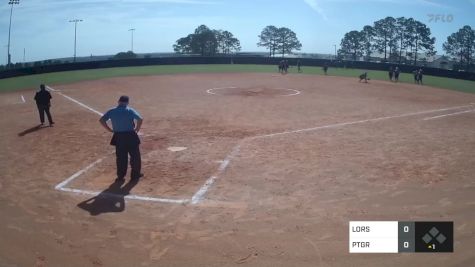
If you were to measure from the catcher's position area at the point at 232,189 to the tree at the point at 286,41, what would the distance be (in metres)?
96.8

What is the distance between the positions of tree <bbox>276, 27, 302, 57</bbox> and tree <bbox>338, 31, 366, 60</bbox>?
592 inches

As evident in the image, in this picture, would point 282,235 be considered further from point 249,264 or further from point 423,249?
point 423,249

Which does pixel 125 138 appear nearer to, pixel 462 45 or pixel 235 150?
pixel 235 150

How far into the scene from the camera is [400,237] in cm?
566

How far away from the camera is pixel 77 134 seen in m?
13.4

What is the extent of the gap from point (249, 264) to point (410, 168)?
19.4 feet

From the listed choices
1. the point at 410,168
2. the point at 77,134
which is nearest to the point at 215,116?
the point at 77,134

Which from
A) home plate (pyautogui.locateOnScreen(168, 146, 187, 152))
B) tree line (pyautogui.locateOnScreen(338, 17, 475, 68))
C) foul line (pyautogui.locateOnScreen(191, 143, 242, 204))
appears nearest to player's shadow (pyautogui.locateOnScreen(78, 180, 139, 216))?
foul line (pyautogui.locateOnScreen(191, 143, 242, 204))

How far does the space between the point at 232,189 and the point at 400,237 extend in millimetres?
3531

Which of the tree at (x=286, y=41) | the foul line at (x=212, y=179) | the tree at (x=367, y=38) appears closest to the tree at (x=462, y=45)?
the tree at (x=367, y=38)

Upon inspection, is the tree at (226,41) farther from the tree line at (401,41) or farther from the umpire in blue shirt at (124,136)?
the umpire in blue shirt at (124,136)

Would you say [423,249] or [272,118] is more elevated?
[272,118]

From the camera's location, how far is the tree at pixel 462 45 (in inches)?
2530

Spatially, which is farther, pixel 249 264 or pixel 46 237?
pixel 46 237
